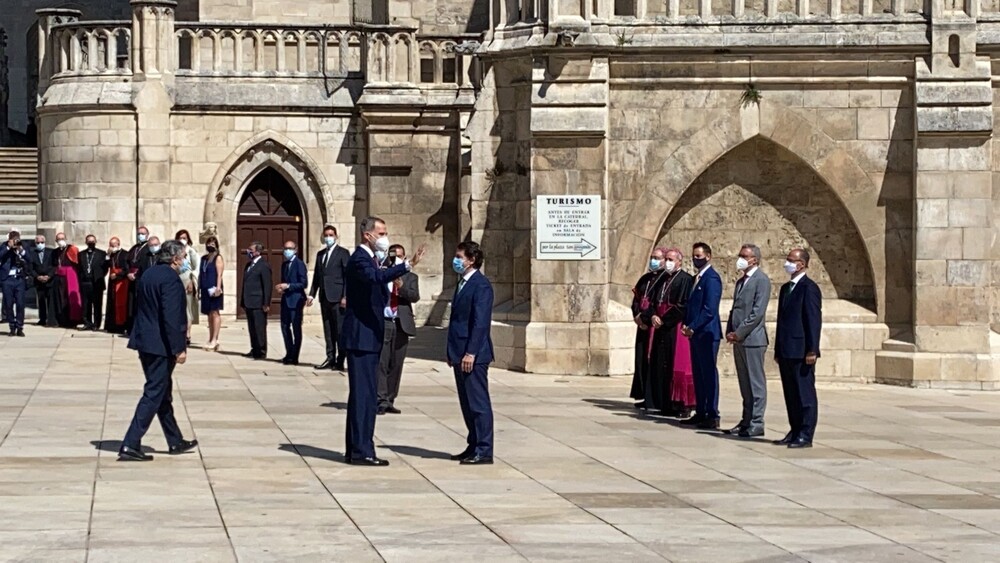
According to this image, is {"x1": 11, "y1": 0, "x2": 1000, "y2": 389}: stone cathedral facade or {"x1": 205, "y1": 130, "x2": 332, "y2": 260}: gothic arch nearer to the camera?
{"x1": 11, "y1": 0, "x2": 1000, "y2": 389}: stone cathedral facade

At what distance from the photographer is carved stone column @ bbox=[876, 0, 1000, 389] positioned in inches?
778

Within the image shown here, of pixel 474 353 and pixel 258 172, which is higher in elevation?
pixel 258 172

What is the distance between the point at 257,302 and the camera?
22.6 metres

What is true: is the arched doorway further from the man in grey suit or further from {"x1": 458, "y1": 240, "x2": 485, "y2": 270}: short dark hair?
{"x1": 458, "y1": 240, "x2": 485, "y2": 270}: short dark hair

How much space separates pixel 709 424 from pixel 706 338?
2.55 feet

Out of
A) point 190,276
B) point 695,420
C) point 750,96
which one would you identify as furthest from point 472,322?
point 190,276

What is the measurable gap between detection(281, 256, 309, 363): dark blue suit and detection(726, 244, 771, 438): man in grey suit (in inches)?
305

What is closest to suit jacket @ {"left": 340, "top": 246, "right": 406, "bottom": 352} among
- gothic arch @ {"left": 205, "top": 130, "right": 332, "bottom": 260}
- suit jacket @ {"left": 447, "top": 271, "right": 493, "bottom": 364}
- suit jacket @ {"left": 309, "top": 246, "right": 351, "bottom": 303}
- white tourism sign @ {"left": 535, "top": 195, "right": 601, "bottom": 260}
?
suit jacket @ {"left": 447, "top": 271, "right": 493, "bottom": 364}

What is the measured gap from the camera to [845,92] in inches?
798

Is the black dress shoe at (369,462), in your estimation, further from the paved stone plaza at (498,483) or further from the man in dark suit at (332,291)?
the man in dark suit at (332,291)

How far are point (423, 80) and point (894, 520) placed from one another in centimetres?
2036

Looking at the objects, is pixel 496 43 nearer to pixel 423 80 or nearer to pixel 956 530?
pixel 423 80

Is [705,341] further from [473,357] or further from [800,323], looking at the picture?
[473,357]

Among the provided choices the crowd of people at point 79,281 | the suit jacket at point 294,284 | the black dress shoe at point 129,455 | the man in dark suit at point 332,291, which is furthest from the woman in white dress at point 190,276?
the black dress shoe at point 129,455
